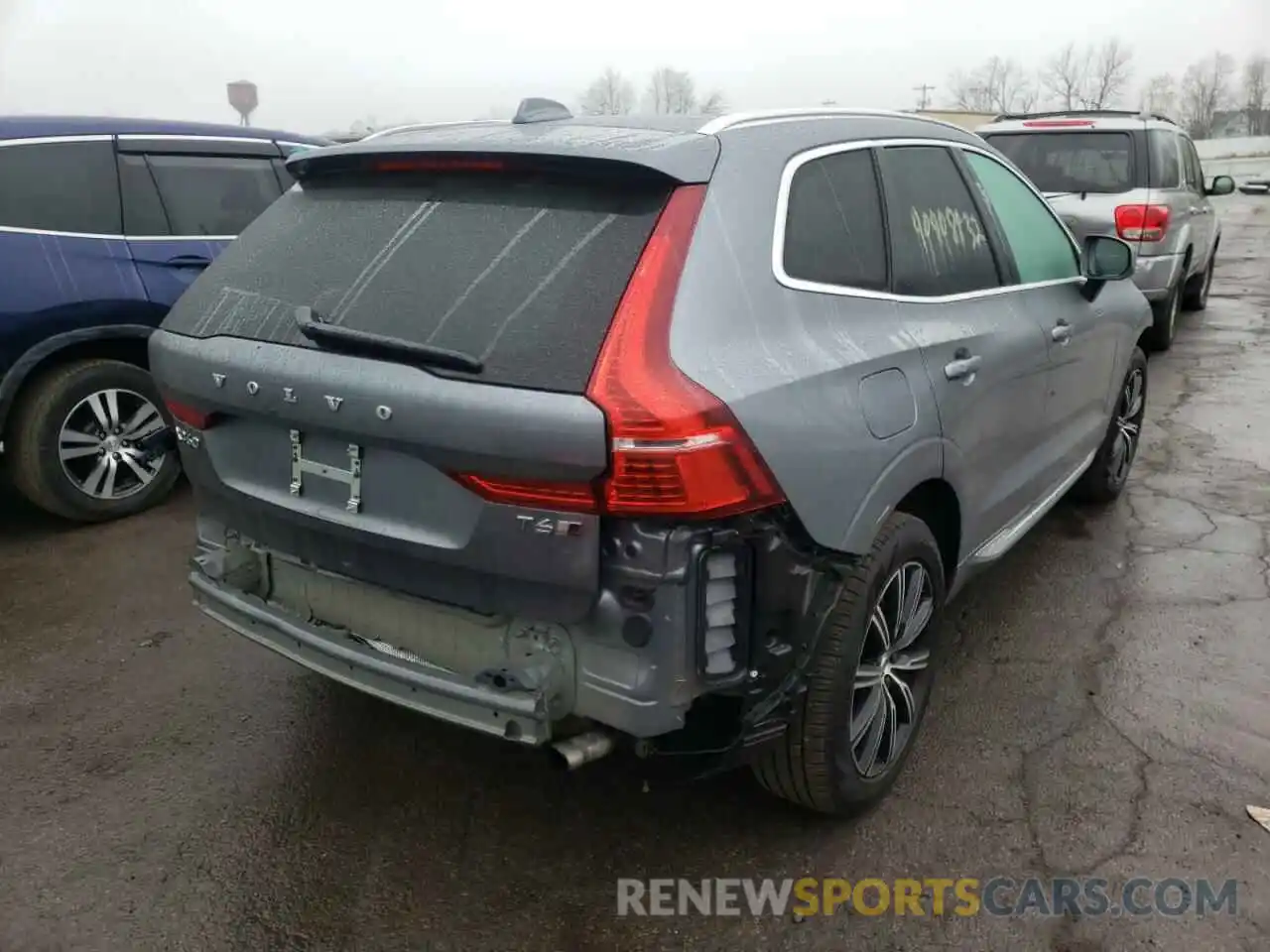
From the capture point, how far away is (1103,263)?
409cm

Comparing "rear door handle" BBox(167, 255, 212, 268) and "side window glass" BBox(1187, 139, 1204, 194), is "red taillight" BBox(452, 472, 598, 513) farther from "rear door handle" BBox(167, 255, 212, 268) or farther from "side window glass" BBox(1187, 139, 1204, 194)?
"side window glass" BBox(1187, 139, 1204, 194)

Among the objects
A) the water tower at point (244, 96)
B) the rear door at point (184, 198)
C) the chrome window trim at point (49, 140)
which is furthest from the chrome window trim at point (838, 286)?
the water tower at point (244, 96)

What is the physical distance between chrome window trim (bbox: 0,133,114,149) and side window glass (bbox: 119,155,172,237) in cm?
12

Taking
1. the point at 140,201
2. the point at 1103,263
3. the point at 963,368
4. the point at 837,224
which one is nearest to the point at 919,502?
the point at 963,368

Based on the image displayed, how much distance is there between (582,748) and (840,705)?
0.69 meters

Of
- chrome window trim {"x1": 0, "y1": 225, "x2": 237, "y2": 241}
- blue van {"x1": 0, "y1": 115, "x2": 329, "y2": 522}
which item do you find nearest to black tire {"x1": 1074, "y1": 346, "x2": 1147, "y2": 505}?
chrome window trim {"x1": 0, "y1": 225, "x2": 237, "y2": 241}

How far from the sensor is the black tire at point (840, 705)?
8.11ft

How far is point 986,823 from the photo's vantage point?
279 cm

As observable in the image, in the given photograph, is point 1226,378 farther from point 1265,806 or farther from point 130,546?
point 130,546

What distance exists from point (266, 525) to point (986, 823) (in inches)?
82.4

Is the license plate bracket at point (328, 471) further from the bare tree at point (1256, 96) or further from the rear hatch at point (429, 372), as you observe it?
the bare tree at point (1256, 96)

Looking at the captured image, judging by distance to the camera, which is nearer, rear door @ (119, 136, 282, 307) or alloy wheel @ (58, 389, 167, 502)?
alloy wheel @ (58, 389, 167, 502)

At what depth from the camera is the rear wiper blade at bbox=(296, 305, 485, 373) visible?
215 cm

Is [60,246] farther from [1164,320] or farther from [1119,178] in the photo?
[1164,320]
